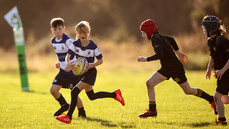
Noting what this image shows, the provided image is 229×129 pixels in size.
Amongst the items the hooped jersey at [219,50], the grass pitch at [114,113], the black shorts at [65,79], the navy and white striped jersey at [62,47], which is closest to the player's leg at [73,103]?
the grass pitch at [114,113]

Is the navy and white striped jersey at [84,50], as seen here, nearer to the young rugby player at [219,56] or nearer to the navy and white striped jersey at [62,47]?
the navy and white striped jersey at [62,47]

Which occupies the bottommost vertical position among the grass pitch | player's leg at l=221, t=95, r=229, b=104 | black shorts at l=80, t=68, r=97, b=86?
the grass pitch

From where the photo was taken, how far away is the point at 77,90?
6750mm

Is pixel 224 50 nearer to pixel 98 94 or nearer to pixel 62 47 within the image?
pixel 98 94

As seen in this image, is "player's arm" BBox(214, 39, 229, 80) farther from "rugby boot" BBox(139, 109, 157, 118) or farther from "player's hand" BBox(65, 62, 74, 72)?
"player's hand" BBox(65, 62, 74, 72)

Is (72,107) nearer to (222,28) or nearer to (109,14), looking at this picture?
(222,28)

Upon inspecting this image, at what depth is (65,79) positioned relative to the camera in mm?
7473

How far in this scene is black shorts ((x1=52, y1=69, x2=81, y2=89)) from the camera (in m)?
7.45

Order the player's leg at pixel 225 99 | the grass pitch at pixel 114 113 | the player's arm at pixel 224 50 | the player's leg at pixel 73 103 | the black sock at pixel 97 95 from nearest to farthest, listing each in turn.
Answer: the player's arm at pixel 224 50 → the player's leg at pixel 225 99 → the player's leg at pixel 73 103 → the grass pitch at pixel 114 113 → the black sock at pixel 97 95

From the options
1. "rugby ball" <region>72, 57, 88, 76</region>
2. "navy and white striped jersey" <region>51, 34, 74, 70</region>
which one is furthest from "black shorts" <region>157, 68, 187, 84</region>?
"navy and white striped jersey" <region>51, 34, 74, 70</region>

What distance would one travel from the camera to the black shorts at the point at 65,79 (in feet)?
24.4

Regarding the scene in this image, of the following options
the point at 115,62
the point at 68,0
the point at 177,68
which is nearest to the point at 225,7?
the point at 115,62

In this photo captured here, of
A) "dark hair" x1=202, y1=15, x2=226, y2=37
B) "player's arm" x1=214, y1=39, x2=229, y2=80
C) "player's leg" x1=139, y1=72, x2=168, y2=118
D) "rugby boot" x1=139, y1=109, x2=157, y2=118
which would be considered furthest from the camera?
"rugby boot" x1=139, y1=109, x2=157, y2=118

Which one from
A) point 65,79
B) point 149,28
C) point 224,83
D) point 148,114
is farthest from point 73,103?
point 224,83
